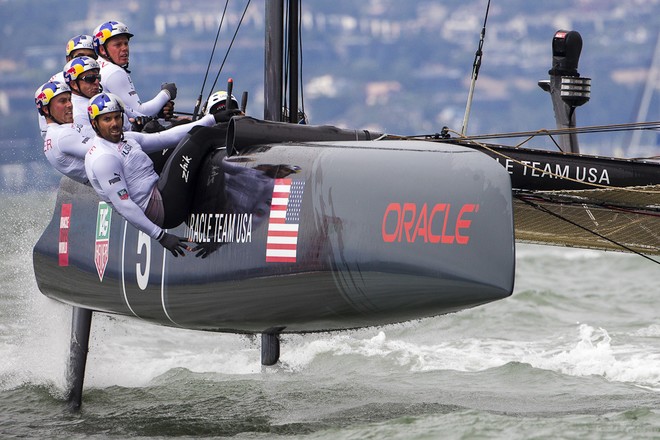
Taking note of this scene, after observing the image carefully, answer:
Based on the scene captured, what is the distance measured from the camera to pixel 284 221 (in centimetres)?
661

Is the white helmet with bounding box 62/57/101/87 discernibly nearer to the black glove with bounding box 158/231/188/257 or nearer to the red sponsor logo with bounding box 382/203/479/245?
the black glove with bounding box 158/231/188/257

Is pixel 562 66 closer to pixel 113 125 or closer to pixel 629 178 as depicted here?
pixel 629 178

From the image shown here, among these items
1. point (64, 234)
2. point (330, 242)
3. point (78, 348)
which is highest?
point (330, 242)

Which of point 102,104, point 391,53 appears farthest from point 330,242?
point 391,53

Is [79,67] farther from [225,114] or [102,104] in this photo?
[225,114]

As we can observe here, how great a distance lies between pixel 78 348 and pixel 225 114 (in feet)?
6.01

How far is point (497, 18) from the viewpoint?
107m

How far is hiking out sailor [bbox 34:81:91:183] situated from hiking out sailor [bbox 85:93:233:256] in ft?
0.89

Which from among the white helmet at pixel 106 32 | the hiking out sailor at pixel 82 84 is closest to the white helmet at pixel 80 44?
the white helmet at pixel 106 32

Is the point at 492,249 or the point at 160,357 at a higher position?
the point at 492,249

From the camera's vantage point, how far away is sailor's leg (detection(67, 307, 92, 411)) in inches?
328

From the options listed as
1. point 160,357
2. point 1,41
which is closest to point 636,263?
point 160,357

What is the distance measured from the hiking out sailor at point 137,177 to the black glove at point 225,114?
0.95ft

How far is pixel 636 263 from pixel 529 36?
8476cm
